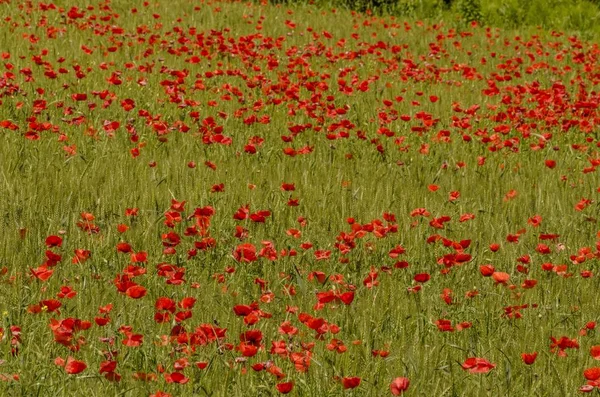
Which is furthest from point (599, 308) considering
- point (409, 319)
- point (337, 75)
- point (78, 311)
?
point (337, 75)

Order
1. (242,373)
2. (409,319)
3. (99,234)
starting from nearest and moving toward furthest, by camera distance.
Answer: (242,373), (409,319), (99,234)

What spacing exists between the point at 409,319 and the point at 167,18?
9.25 m

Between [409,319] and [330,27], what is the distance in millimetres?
10059

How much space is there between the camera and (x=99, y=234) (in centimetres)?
449

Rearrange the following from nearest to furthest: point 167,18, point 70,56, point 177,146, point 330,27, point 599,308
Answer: point 599,308 → point 177,146 → point 70,56 → point 167,18 → point 330,27

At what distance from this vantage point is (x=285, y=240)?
14.8 feet

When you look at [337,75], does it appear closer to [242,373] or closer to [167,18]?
[167,18]

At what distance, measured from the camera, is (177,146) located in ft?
21.4

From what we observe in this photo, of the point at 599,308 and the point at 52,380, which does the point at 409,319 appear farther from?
the point at 52,380

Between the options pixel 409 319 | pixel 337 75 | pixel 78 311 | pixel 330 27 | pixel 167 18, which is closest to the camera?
pixel 78 311

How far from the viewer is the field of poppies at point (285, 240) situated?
10.3 ft

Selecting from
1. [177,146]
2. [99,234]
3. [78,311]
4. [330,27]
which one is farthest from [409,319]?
[330,27]

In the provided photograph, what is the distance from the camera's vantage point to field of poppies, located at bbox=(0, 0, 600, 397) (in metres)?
3.14

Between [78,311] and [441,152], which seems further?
[441,152]
